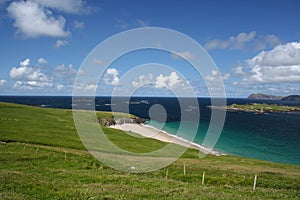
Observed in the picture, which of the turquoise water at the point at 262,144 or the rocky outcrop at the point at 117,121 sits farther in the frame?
the rocky outcrop at the point at 117,121

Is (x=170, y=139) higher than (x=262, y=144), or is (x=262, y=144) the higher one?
(x=170, y=139)

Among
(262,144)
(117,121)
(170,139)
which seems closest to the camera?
(170,139)

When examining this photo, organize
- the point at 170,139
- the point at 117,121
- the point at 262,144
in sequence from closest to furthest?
the point at 170,139, the point at 262,144, the point at 117,121

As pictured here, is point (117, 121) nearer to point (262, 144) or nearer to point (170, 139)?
point (170, 139)

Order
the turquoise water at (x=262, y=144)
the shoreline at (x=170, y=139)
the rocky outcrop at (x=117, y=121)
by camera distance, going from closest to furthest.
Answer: the shoreline at (x=170, y=139), the turquoise water at (x=262, y=144), the rocky outcrop at (x=117, y=121)

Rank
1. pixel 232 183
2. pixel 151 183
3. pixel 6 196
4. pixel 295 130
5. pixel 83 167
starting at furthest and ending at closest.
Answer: pixel 295 130 < pixel 83 167 < pixel 232 183 < pixel 151 183 < pixel 6 196

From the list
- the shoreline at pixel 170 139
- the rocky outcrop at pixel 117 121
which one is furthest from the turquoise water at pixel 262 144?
the rocky outcrop at pixel 117 121

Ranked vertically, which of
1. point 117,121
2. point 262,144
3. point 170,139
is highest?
point 117,121

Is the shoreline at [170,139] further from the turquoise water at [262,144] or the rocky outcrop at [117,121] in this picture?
the turquoise water at [262,144]

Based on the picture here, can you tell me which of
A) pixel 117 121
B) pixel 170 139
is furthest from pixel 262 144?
pixel 117 121

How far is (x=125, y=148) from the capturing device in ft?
235

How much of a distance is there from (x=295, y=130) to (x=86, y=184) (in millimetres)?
153319

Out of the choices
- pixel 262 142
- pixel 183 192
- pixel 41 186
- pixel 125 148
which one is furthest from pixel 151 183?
pixel 262 142

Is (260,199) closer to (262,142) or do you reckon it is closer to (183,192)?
(183,192)
